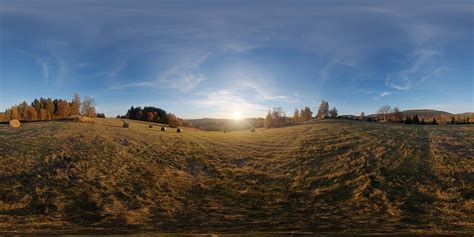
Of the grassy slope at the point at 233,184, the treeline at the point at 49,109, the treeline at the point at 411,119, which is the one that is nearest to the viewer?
the grassy slope at the point at 233,184

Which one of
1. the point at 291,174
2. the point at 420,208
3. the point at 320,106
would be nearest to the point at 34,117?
the point at 320,106

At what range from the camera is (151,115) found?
10856 centimetres

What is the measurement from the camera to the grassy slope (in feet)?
57.3

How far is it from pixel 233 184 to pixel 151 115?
88.1 meters

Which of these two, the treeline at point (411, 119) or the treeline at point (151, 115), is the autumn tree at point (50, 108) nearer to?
the treeline at point (151, 115)

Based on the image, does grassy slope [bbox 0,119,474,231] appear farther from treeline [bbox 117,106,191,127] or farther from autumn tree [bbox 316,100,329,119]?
autumn tree [bbox 316,100,329,119]

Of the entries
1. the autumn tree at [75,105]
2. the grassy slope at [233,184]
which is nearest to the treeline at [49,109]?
the autumn tree at [75,105]

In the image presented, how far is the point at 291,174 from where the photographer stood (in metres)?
Answer: 27.5

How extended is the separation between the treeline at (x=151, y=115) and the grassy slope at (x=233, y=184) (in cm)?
7045

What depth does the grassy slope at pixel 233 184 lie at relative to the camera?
17.5 meters

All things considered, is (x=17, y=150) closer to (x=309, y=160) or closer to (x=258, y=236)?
(x=309, y=160)

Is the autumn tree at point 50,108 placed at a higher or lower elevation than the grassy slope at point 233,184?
higher

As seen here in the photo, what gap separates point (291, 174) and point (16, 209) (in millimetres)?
18962

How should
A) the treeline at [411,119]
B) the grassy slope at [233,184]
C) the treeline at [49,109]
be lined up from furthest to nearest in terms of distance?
the treeline at [49,109], the treeline at [411,119], the grassy slope at [233,184]
